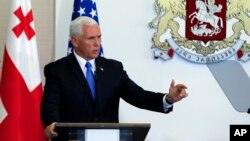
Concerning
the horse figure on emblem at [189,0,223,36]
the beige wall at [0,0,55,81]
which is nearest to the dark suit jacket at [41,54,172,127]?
the beige wall at [0,0,55,81]

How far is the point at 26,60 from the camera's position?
3438 millimetres

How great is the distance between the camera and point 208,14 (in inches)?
156

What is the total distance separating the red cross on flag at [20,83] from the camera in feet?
11.1

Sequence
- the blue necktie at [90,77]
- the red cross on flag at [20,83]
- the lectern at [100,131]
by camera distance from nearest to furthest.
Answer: the lectern at [100,131] → the blue necktie at [90,77] → the red cross on flag at [20,83]

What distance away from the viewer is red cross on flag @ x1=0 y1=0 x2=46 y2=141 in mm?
3398

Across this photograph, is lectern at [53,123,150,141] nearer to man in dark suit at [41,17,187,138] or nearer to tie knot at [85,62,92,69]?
man in dark suit at [41,17,187,138]

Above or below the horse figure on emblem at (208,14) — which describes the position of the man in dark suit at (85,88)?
below

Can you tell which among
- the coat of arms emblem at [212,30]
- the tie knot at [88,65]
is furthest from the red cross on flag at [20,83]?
the coat of arms emblem at [212,30]

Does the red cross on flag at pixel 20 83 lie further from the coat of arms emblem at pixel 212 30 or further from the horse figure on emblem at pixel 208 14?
the horse figure on emblem at pixel 208 14

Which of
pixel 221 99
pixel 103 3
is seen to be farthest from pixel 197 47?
pixel 103 3

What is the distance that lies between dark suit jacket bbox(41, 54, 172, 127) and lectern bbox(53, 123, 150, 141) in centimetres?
76

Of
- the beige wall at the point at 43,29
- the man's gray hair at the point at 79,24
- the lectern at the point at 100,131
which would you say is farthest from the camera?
the beige wall at the point at 43,29

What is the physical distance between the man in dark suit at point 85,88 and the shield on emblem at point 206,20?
1.29 meters

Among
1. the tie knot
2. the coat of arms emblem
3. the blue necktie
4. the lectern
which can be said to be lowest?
the lectern
